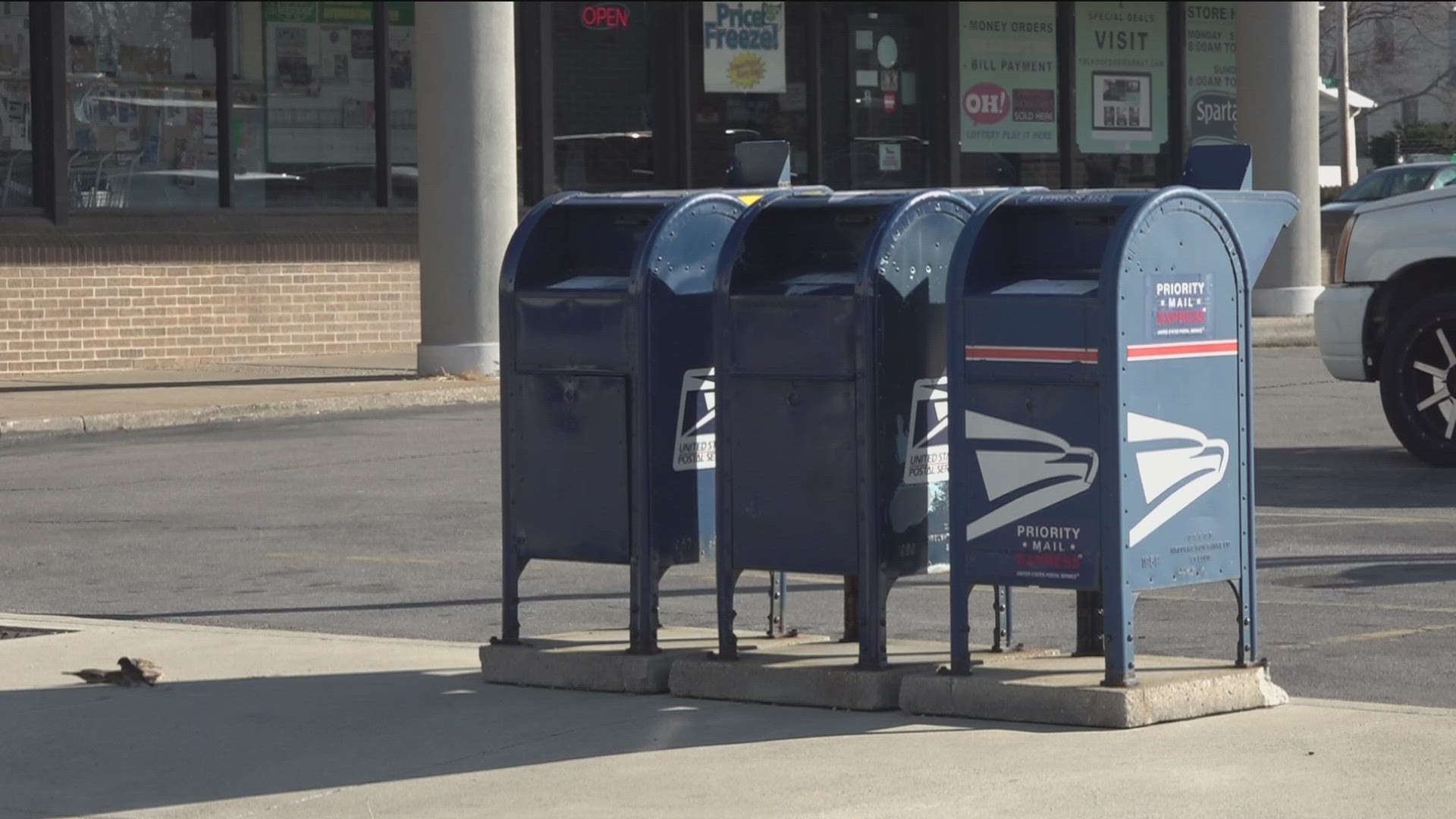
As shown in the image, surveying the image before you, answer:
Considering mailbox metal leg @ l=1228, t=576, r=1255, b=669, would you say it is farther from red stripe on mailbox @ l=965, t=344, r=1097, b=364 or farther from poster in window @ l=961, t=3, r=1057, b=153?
poster in window @ l=961, t=3, r=1057, b=153

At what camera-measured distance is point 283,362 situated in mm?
22531

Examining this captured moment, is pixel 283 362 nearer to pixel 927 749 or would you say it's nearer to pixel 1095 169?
pixel 1095 169

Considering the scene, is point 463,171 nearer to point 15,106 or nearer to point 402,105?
point 402,105

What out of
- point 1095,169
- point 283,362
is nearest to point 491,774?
point 283,362

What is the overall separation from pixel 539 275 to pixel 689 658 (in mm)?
1378

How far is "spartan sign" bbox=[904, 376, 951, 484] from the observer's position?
719 cm

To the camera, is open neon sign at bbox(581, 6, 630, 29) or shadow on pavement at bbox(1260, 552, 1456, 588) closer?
shadow on pavement at bbox(1260, 552, 1456, 588)

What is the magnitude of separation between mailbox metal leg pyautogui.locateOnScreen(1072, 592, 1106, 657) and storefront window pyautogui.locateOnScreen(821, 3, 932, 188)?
1978 cm

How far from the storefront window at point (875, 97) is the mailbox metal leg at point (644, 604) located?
64.6 ft

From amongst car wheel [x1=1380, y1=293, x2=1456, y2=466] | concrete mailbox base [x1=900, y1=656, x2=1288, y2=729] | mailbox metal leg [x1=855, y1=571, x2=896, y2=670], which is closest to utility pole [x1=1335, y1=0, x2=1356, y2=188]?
car wheel [x1=1380, y1=293, x2=1456, y2=466]

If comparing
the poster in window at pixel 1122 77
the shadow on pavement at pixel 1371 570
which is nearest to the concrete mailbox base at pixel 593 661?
the shadow on pavement at pixel 1371 570

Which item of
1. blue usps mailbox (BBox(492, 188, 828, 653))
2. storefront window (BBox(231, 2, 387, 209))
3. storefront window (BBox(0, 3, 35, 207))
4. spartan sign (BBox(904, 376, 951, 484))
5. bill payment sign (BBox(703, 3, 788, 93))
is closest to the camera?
spartan sign (BBox(904, 376, 951, 484))

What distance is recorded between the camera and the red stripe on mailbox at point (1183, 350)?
6.75m

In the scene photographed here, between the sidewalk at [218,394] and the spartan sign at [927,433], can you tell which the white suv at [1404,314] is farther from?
the sidewalk at [218,394]
